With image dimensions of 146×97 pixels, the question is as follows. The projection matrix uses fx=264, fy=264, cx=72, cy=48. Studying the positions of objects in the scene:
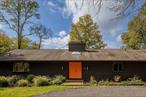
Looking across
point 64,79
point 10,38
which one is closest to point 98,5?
point 64,79

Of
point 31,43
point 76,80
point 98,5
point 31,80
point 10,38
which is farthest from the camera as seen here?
point 31,43

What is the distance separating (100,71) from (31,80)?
6.41 metres

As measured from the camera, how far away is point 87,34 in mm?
45281

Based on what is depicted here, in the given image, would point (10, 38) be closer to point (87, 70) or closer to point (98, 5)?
point (87, 70)

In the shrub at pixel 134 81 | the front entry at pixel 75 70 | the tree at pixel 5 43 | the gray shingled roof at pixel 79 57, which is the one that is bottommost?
the shrub at pixel 134 81

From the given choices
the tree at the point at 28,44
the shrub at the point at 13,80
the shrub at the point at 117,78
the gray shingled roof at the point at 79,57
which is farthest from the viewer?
the tree at the point at 28,44

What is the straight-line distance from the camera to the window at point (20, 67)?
24.9 metres

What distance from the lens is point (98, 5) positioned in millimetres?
5246

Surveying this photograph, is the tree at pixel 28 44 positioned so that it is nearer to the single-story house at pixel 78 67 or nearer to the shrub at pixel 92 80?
the single-story house at pixel 78 67

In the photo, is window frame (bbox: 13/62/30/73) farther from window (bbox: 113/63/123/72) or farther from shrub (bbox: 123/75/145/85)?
shrub (bbox: 123/75/145/85)

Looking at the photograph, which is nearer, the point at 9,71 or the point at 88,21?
the point at 9,71

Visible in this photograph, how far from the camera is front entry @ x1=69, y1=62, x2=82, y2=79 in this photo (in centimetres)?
2467

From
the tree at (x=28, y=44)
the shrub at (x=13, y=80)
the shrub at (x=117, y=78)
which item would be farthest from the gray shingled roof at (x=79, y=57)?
the tree at (x=28, y=44)

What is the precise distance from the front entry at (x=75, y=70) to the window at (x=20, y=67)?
163 inches
